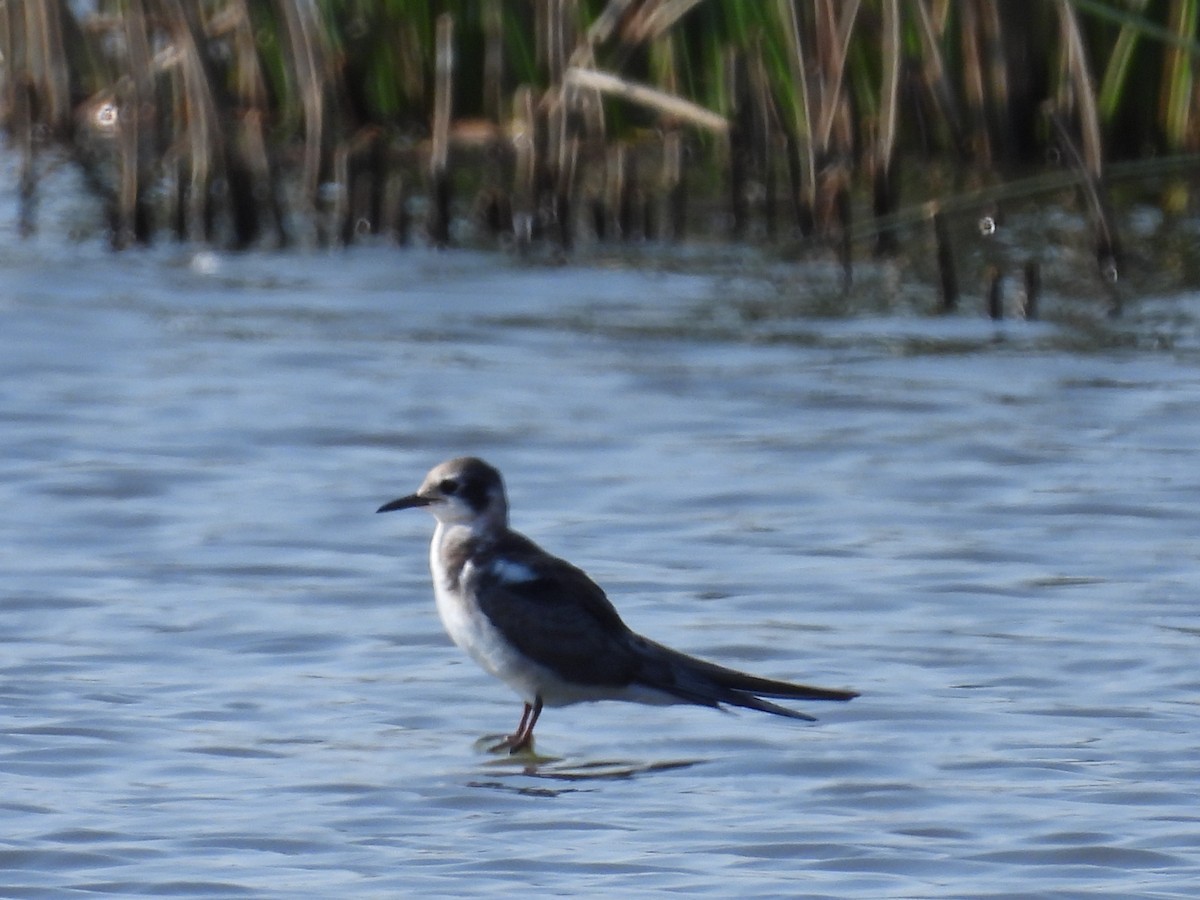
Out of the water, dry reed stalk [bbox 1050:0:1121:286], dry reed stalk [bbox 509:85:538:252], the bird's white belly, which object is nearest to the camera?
the water

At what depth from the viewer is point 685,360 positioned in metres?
10.1

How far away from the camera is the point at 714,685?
17.4ft

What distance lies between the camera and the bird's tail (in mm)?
5270

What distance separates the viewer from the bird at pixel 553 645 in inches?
209

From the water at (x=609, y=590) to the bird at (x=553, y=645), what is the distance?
122 mm

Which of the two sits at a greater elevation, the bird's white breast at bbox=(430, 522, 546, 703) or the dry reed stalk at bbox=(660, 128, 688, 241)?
the dry reed stalk at bbox=(660, 128, 688, 241)

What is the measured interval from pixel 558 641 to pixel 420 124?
10373mm

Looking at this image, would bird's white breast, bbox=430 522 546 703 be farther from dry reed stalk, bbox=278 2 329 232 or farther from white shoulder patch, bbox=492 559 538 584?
dry reed stalk, bbox=278 2 329 232

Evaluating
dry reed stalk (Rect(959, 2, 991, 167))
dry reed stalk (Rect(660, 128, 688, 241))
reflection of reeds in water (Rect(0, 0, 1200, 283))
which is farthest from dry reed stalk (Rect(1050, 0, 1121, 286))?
dry reed stalk (Rect(660, 128, 688, 241))

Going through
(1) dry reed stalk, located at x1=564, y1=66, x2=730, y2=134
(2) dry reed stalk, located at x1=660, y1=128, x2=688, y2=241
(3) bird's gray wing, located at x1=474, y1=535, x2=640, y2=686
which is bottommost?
(3) bird's gray wing, located at x1=474, y1=535, x2=640, y2=686

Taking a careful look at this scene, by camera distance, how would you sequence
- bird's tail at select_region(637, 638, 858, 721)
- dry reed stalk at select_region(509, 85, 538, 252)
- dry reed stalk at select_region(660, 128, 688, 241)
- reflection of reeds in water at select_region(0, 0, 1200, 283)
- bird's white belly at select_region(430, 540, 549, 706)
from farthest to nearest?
1. dry reed stalk at select_region(660, 128, 688, 241)
2. dry reed stalk at select_region(509, 85, 538, 252)
3. reflection of reeds in water at select_region(0, 0, 1200, 283)
4. bird's white belly at select_region(430, 540, 549, 706)
5. bird's tail at select_region(637, 638, 858, 721)

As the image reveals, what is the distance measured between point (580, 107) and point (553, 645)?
24.7 feet

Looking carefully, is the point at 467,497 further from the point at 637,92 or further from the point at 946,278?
the point at 637,92

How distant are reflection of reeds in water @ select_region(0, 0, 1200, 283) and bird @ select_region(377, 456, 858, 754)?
5070 mm
